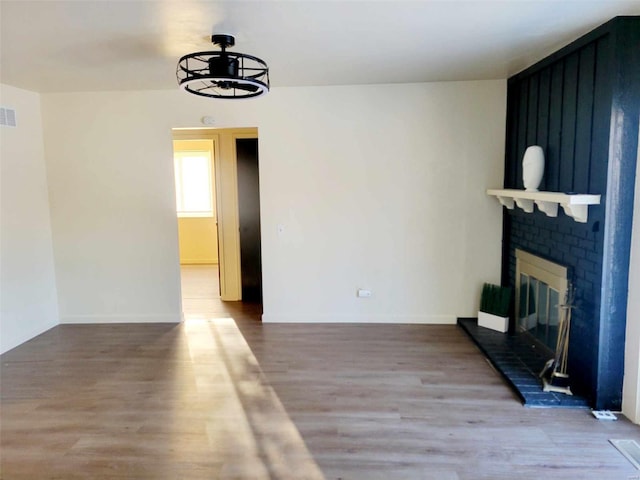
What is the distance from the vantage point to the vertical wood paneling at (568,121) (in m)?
3.01

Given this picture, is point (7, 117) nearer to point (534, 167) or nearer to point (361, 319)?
point (361, 319)

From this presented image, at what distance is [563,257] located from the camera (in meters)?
3.25

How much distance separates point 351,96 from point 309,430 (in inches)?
124

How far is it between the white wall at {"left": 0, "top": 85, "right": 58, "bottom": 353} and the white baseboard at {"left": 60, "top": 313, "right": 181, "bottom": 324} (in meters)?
0.16

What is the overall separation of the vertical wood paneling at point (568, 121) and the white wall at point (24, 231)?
4695 mm

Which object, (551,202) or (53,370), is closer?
(551,202)

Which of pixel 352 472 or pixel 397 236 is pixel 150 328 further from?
pixel 352 472

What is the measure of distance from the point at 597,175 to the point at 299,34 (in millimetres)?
2082

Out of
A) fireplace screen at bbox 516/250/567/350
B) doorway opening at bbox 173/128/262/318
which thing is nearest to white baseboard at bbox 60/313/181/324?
doorway opening at bbox 173/128/262/318

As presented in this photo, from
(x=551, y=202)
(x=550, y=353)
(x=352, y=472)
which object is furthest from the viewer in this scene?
(x=550, y=353)

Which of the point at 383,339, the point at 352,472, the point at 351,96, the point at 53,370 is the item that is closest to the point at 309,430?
the point at 352,472

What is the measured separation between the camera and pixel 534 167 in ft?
11.1

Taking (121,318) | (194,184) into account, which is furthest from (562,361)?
(194,184)

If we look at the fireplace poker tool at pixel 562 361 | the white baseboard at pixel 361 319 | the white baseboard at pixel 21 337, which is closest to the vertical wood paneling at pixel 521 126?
the fireplace poker tool at pixel 562 361
